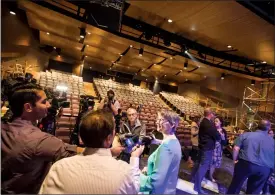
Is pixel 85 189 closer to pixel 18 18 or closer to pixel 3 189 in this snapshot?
pixel 3 189

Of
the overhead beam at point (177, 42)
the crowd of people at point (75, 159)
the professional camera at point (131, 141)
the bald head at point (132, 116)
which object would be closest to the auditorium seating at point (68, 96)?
the bald head at point (132, 116)

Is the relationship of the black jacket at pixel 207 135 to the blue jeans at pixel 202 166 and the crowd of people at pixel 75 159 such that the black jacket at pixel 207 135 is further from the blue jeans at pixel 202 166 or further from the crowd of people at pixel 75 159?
the crowd of people at pixel 75 159

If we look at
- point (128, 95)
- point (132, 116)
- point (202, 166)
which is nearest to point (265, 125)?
point (202, 166)

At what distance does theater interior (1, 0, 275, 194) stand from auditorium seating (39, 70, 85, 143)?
0.03 meters

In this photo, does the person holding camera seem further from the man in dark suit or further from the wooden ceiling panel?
the wooden ceiling panel

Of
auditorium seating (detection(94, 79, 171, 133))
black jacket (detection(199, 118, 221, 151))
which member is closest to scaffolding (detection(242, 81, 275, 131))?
auditorium seating (detection(94, 79, 171, 133))

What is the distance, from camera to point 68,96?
7672 millimetres

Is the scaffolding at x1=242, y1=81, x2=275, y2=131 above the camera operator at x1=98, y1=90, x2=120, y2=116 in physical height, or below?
above

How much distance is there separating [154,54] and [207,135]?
7.70 meters

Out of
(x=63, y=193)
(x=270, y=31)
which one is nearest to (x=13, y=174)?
(x=63, y=193)

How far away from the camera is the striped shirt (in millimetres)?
856

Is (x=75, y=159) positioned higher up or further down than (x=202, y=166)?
higher up

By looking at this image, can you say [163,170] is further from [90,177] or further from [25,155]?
[25,155]

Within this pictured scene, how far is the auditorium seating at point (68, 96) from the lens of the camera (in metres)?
5.08
